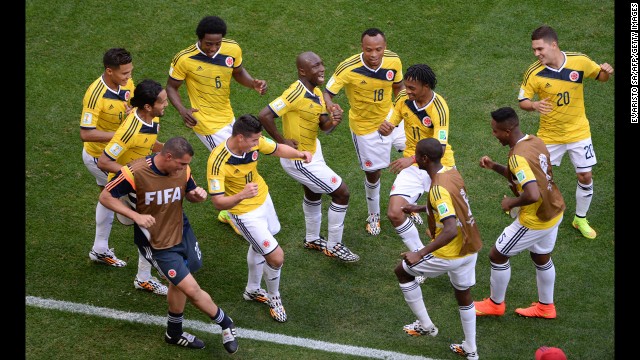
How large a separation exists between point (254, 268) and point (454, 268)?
2.40m

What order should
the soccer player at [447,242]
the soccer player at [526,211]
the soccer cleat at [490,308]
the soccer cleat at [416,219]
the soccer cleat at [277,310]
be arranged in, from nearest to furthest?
the soccer player at [447,242]
the soccer player at [526,211]
the soccer cleat at [277,310]
the soccer cleat at [490,308]
the soccer cleat at [416,219]

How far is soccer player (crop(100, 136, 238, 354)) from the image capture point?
8852 millimetres

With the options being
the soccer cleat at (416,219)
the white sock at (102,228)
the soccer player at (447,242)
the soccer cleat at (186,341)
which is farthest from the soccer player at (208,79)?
the soccer player at (447,242)

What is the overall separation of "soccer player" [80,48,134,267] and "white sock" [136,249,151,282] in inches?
23.4

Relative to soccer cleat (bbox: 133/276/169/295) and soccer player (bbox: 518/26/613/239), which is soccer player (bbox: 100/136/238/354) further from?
soccer player (bbox: 518/26/613/239)

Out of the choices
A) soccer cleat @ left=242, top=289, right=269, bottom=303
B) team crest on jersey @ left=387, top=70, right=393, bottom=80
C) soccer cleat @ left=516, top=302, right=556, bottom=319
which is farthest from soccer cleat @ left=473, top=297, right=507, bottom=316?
team crest on jersey @ left=387, top=70, right=393, bottom=80

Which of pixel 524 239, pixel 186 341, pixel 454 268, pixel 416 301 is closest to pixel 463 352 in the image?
pixel 416 301

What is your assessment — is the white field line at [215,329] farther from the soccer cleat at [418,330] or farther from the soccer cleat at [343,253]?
the soccer cleat at [343,253]

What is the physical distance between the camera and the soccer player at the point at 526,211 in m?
9.17

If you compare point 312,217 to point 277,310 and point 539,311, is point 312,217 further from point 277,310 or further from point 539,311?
point 539,311

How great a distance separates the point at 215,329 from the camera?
9891 millimetres

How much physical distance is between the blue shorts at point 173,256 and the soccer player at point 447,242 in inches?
88.8

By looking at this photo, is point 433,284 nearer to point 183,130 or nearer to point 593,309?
point 593,309

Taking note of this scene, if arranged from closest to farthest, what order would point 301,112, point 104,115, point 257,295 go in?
1. point 257,295
2. point 104,115
3. point 301,112
